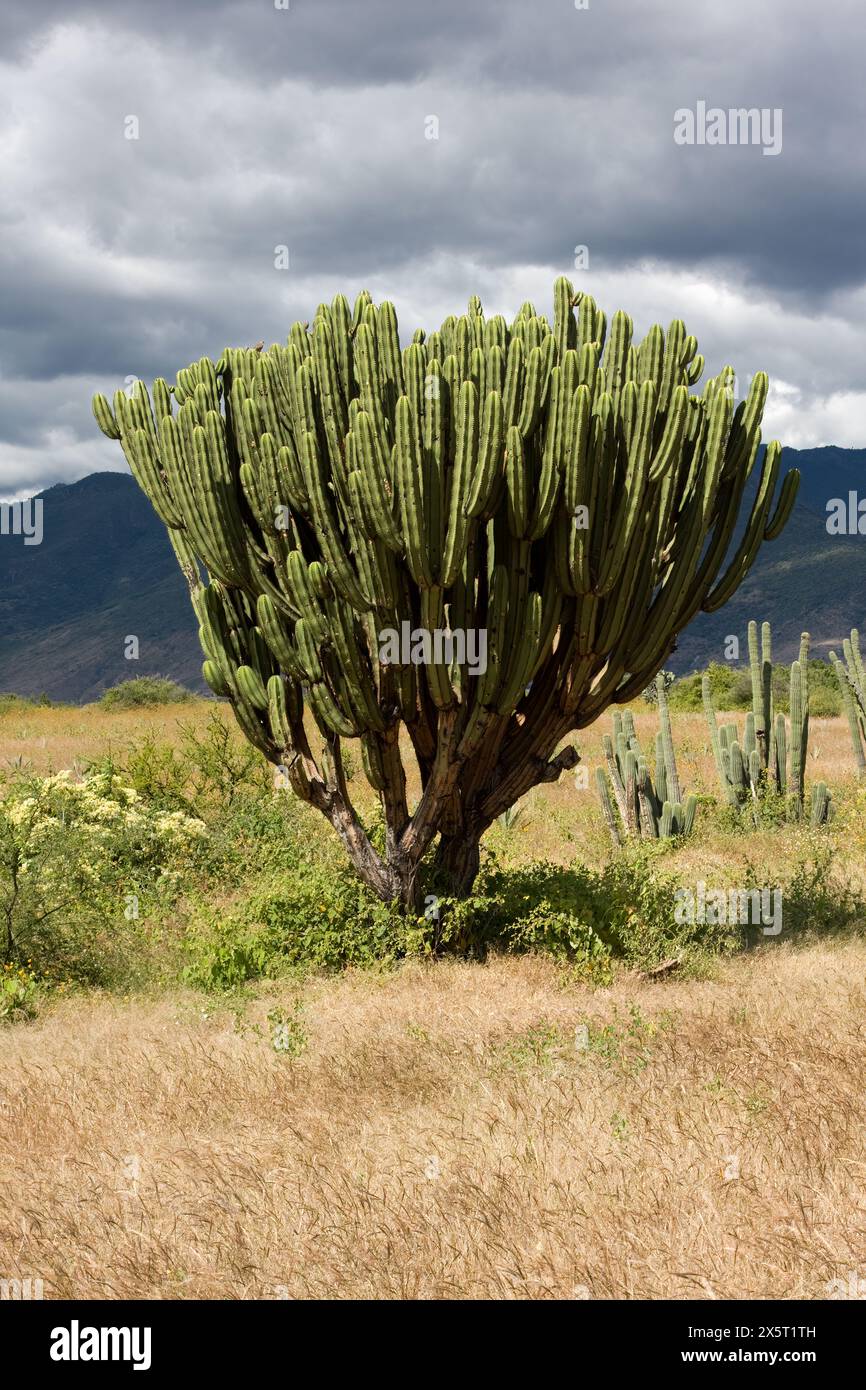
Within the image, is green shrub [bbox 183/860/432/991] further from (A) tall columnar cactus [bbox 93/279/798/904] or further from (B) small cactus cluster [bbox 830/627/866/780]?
(B) small cactus cluster [bbox 830/627/866/780]

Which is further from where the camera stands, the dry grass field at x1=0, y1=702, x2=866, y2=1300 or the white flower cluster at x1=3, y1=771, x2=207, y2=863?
the white flower cluster at x1=3, y1=771, x2=207, y2=863

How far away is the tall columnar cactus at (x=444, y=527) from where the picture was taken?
696cm

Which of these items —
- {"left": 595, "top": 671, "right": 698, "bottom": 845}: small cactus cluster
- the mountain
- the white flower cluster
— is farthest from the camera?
the mountain

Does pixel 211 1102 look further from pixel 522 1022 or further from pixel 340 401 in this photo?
pixel 340 401

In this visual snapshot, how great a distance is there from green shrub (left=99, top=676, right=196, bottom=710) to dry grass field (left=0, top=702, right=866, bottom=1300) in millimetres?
22913

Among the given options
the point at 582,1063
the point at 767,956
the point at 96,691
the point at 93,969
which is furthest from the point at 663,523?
the point at 96,691

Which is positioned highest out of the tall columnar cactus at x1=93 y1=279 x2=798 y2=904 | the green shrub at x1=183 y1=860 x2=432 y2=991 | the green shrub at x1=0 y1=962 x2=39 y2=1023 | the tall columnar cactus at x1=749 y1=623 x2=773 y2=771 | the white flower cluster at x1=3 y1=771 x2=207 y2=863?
the tall columnar cactus at x1=93 y1=279 x2=798 y2=904

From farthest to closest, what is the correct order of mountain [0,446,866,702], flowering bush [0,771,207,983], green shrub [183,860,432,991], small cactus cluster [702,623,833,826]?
1. mountain [0,446,866,702]
2. small cactus cluster [702,623,833,826]
3. flowering bush [0,771,207,983]
4. green shrub [183,860,432,991]

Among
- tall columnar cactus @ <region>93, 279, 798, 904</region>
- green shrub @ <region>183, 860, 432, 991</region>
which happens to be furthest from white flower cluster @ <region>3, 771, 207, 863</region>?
tall columnar cactus @ <region>93, 279, 798, 904</region>

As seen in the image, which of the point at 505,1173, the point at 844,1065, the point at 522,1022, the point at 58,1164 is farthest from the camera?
the point at 522,1022

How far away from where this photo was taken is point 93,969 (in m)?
8.53

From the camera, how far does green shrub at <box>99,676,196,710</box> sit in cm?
3009

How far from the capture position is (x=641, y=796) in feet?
42.7
